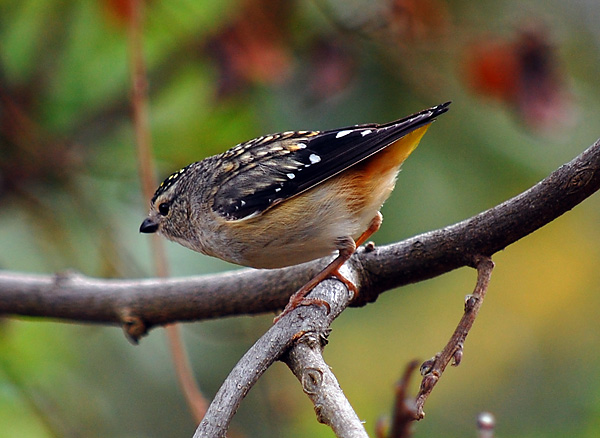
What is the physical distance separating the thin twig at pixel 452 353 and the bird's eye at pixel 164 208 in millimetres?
2398

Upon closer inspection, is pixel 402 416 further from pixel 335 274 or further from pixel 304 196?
pixel 304 196

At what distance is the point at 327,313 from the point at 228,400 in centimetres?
78

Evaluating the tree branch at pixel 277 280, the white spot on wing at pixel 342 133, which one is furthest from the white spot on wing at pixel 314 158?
the tree branch at pixel 277 280

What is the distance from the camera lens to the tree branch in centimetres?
284

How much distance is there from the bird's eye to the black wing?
0.53 m

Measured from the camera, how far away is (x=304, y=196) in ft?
13.0

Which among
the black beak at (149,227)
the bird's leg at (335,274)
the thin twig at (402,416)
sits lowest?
the thin twig at (402,416)

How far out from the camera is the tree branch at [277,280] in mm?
2844

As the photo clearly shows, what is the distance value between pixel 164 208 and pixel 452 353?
104 inches

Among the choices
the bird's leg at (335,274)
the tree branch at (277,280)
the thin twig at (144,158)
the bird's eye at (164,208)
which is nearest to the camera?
the tree branch at (277,280)

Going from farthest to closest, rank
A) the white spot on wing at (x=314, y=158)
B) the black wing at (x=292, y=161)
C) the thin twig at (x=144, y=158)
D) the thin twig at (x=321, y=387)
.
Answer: the thin twig at (x=144, y=158)
the white spot on wing at (x=314, y=158)
the black wing at (x=292, y=161)
the thin twig at (x=321, y=387)

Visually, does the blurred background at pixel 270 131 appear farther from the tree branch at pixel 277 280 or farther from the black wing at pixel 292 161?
the black wing at pixel 292 161

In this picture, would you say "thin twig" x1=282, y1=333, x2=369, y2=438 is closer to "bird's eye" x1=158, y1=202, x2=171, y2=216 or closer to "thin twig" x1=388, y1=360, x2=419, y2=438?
"thin twig" x1=388, y1=360, x2=419, y2=438

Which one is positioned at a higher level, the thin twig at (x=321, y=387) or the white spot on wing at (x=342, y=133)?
the white spot on wing at (x=342, y=133)
